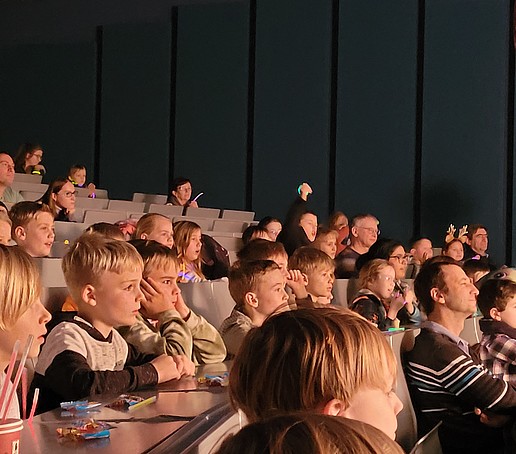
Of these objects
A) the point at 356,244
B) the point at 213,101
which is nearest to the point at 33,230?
the point at 356,244

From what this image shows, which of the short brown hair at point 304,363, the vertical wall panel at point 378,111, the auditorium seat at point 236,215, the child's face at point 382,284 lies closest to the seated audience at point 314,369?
the short brown hair at point 304,363

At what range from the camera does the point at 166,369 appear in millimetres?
2363

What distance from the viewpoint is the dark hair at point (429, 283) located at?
327 cm

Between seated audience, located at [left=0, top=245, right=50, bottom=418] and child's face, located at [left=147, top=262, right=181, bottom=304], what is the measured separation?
Answer: 1037mm

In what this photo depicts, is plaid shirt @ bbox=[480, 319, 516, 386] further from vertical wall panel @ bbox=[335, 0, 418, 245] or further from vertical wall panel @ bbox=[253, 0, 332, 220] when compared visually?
vertical wall panel @ bbox=[253, 0, 332, 220]

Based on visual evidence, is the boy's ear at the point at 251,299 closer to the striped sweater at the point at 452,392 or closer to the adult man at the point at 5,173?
the striped sweater at the point at 452,392

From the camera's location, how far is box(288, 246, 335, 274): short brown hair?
14.7 feet

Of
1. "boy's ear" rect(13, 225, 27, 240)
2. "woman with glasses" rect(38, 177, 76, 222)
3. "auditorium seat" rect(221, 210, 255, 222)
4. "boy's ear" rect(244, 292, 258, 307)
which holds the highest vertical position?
"woman with glasses" rect(38, 177, 76, 222)

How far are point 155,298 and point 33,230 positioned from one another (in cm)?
163

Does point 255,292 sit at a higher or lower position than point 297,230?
lower

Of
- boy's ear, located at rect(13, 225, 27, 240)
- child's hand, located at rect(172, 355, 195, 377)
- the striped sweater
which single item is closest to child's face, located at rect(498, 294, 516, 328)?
the striped sweater

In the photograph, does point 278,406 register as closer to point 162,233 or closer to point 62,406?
point 62,406

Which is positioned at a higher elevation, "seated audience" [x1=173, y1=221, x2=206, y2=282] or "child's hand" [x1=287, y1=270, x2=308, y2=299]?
"seated audience" [x1=173, y1=221, x2=206, y2=282]

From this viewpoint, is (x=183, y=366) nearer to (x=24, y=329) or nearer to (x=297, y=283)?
(x=24, y=329)
